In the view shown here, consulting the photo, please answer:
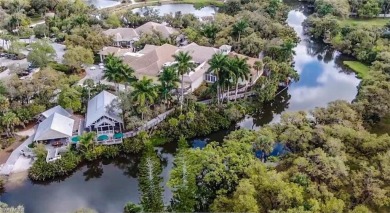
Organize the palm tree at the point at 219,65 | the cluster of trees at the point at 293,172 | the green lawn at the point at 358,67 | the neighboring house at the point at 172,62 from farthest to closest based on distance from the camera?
the green lawn at the point at 358,67 → the neighboring house at the point at 172,62 → the palm tree at the point at 219,65 → the cluster of trees at the point at 293,172

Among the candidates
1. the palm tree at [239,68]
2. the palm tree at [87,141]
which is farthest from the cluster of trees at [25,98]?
the palm tree at [239,68]

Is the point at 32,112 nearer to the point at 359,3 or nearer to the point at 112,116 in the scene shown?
the point at 112,116

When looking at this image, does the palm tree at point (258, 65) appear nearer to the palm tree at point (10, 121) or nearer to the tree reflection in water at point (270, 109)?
the tree reflection in water at point (270, 109)

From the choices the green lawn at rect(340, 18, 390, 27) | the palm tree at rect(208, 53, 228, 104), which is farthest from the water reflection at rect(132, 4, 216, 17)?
the palm tree at rect(208, 53, 228, 104)

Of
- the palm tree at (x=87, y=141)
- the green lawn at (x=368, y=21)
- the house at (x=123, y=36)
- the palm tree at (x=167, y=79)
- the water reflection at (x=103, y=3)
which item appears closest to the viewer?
the palm tree at (x=87, y=141)

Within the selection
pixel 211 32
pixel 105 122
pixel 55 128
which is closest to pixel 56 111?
pixel 55 128
